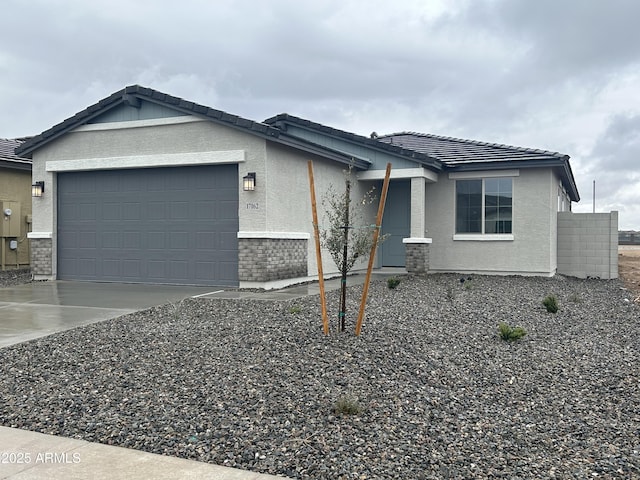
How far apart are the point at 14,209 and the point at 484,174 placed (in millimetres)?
14064

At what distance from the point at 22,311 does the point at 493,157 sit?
1216 cm

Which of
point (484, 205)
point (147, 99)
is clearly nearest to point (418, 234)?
→ point (484, 205)

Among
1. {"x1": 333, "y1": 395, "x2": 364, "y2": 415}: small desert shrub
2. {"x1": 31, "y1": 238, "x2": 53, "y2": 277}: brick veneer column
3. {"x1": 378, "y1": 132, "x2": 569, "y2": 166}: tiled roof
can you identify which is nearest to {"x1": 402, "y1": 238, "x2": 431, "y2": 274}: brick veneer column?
{"x1": 378, "y1": 132, "x2": 569, "y2": 166}: tiled roof

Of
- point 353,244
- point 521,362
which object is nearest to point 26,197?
point 353,244

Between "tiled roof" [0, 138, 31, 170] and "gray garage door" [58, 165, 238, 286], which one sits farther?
"tiled roof" [0, 138, 31, 170]

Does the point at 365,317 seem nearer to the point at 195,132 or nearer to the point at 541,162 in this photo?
the point at 195,132

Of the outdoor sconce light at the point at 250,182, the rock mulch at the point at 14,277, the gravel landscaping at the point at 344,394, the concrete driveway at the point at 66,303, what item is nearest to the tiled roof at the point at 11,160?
the rock mulch at the point at 14,277

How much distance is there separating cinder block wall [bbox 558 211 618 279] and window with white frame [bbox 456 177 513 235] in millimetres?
2668

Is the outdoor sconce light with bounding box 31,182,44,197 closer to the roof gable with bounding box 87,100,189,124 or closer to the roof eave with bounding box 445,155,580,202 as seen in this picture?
the roof gable with bounding box 87,100,189,124

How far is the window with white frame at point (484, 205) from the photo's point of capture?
16734 mm

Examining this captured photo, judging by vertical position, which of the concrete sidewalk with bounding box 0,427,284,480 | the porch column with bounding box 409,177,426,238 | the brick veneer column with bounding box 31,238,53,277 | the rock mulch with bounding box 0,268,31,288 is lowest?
the concrete sidewalk with bounding box 0,427,284,480

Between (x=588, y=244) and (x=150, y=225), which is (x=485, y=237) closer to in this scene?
(x=588, y=244)

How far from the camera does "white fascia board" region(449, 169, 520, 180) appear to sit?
16531mm

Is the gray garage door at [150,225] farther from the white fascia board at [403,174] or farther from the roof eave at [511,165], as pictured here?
the roof eave at [511,165]
